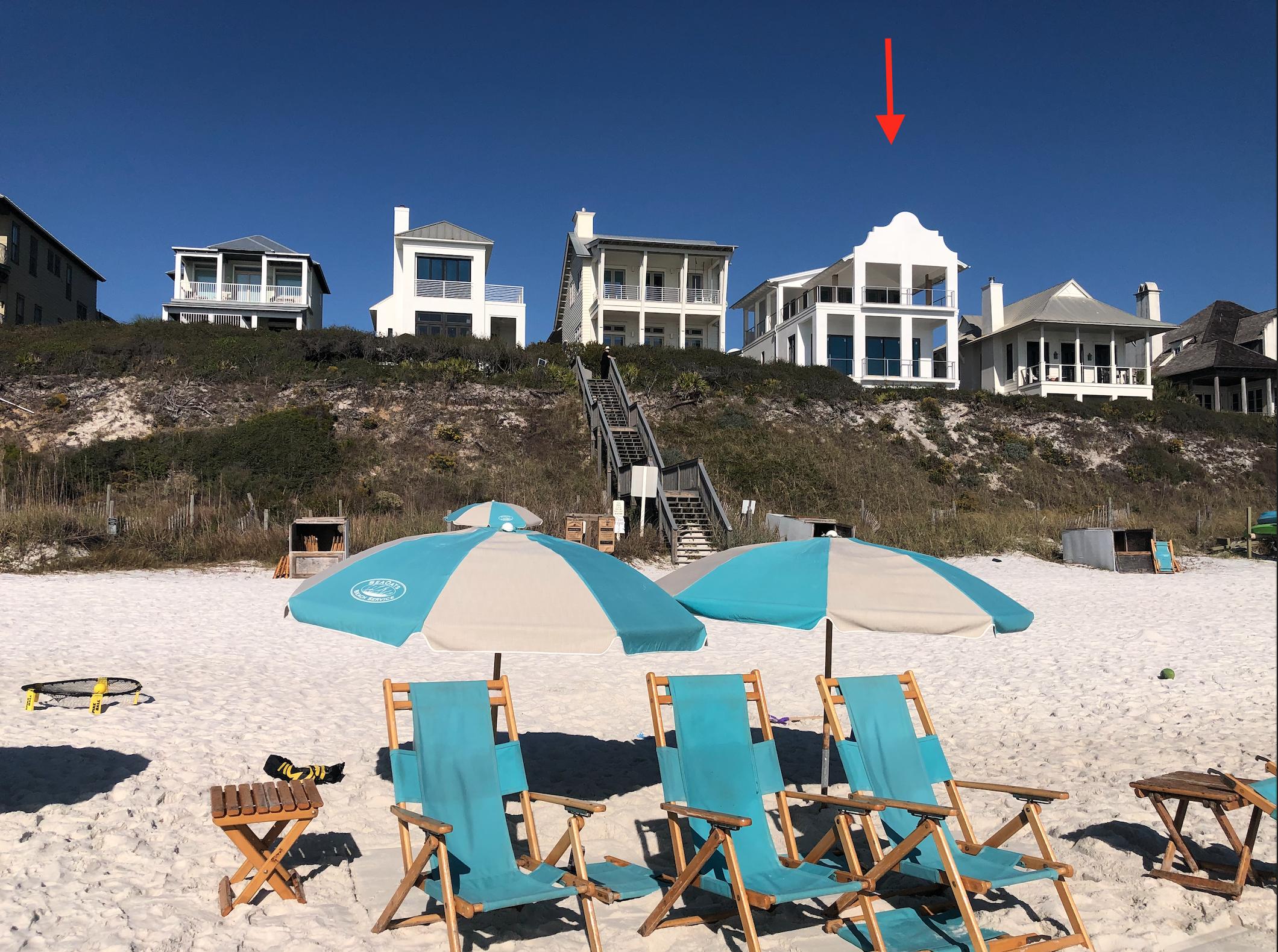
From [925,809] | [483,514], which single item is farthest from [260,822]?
[483,514]

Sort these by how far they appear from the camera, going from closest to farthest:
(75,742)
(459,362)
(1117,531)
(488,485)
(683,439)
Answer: (75,742), (1117,531), (488,485), (683,439), (459,362)

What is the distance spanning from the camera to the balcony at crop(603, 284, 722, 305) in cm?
3994

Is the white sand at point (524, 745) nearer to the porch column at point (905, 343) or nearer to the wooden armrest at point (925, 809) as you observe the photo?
the wooden armrest at point (925, 809)

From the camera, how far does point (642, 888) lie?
415 cm

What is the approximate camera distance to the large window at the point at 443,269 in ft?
131

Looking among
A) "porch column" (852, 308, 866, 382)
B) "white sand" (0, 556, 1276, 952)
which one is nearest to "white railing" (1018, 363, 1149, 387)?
"porch column" (852, 308, 866, 382)

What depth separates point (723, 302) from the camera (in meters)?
40.7

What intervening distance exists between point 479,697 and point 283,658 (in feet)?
20.7

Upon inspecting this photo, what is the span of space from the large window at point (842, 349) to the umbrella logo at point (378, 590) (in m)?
35.4

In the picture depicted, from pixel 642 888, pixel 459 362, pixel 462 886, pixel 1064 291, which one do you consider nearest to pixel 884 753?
pixel 642 888

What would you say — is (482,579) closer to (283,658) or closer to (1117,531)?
(283,658)

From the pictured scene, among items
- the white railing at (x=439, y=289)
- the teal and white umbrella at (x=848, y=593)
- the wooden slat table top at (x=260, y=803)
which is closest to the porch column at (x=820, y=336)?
the white railing at (x=439, y=289)

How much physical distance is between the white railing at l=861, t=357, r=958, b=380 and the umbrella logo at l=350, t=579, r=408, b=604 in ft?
114

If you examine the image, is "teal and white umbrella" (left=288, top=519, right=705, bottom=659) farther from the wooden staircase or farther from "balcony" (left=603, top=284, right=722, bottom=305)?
"balcony" (left=603, top=284, right=722, bottom=305)
